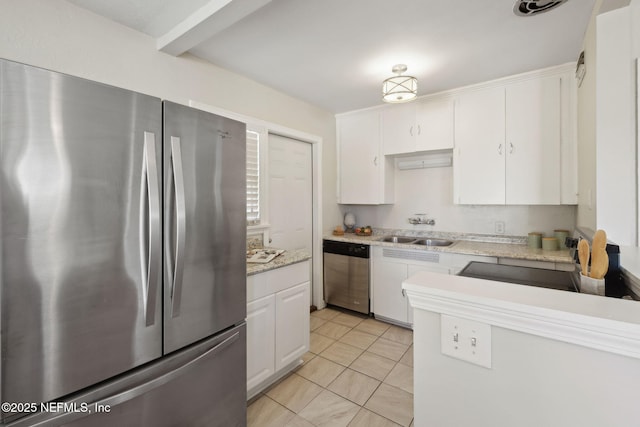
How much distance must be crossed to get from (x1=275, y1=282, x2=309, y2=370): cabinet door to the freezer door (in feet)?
1.68

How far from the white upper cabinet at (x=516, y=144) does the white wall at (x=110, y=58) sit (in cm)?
208

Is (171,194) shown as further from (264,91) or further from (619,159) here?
(619,159)

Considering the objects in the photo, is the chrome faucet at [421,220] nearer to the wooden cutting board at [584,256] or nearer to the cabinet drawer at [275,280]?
the cabinet drawer at [275,280]

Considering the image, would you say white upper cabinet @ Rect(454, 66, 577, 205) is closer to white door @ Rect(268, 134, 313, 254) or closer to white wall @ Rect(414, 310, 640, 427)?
white door @ Rect(268, 134, 313, 254)

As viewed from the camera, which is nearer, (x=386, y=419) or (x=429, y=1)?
(x=429, y=1)

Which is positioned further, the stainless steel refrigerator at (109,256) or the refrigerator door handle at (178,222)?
the refrigerator door handle at (178,222)

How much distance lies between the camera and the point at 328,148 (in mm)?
3660

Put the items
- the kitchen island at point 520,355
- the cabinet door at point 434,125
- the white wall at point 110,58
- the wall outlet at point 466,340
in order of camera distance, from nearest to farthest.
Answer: the kitchen island at point 520,355, the wall outlet at point 466,340, the white wall at point 110,58, the cabinet door at point 434,125

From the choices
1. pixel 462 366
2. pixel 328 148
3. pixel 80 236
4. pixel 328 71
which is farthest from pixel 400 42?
pixel 80 236

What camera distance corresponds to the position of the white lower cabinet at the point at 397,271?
2744 millimetres

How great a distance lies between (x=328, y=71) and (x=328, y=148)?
1.24 meters

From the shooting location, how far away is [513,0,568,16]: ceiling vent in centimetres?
157

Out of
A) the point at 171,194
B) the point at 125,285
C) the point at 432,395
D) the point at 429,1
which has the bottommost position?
the point at 432,395

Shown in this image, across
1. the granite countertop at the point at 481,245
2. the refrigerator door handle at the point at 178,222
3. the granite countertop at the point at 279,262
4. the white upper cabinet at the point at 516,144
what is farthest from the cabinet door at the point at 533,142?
the refrigerator door handle at the point at 178,222
